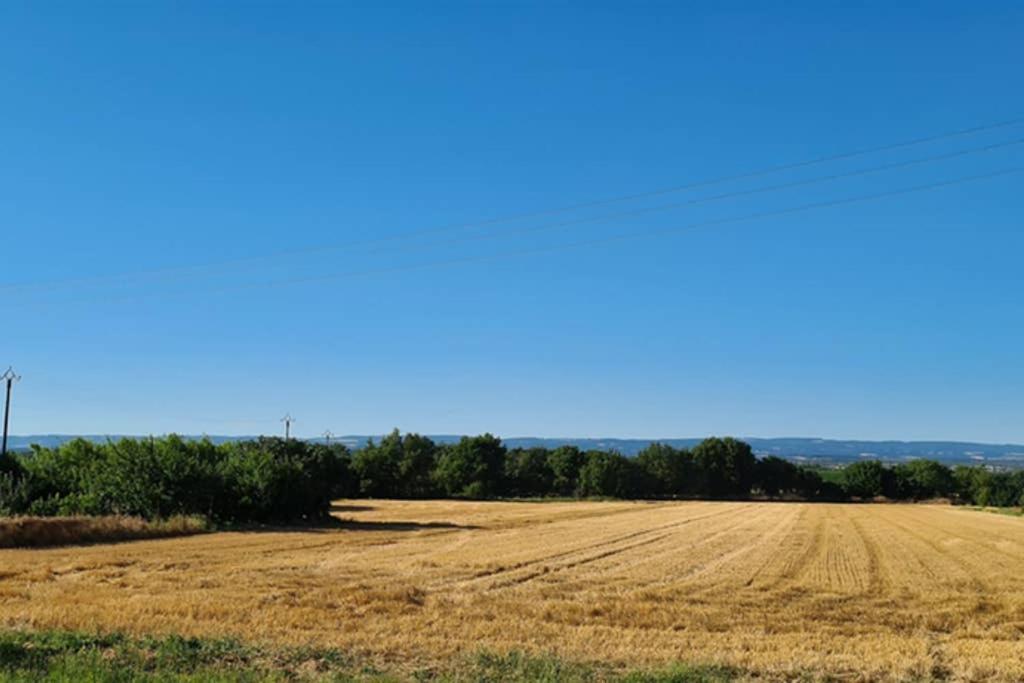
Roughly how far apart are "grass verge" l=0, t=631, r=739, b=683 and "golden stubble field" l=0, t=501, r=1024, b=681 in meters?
1.20

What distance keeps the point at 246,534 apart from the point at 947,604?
1295 inches

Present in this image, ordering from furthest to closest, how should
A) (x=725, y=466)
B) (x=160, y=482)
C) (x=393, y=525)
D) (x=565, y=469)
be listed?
(x=725, y=466) < (x=565, y=469) < (x=393, y=525) < (x=160, y=482)

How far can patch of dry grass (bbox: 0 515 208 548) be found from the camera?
→ 3912cm

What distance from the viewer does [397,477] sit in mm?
125125

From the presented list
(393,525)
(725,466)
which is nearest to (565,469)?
(725,466)

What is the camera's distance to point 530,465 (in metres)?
140

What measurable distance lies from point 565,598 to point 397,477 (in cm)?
10310

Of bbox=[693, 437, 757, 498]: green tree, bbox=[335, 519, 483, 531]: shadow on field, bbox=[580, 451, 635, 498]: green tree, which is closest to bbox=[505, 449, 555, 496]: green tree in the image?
bbox=[580, 451, 635, 498]: green tree

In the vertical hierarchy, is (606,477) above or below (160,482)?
below

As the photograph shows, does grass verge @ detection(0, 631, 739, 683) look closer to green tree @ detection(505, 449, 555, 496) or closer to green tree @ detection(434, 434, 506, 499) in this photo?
green tree @ detection(434, 434, 506, 499)

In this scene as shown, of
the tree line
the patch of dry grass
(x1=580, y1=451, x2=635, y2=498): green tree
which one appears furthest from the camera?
(x1=580, y1=451, x2=635, y2=498): green tree

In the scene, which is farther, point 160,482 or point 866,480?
point 866,480

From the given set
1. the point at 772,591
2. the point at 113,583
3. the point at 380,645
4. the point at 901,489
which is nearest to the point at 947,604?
the point at 772,591

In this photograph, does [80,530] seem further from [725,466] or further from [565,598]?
[725,466]
